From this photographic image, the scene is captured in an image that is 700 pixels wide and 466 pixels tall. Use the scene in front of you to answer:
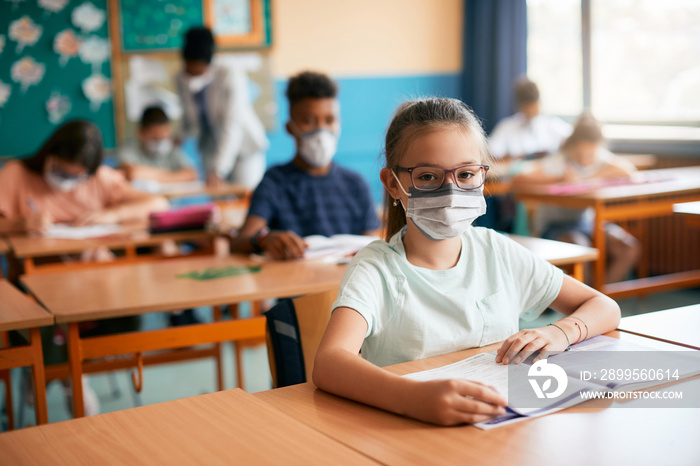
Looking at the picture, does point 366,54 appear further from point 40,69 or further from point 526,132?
point 40,69

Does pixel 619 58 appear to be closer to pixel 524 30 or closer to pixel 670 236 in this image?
pixel 524 30

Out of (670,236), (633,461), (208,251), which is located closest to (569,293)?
(633,461)

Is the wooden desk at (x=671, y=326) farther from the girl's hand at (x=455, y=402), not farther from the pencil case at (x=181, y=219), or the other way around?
the pencil case at (x=181, y=219)

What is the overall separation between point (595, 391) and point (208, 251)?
243cm

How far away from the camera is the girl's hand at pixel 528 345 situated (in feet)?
3.92

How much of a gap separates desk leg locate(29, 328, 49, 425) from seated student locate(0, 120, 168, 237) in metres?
1.39

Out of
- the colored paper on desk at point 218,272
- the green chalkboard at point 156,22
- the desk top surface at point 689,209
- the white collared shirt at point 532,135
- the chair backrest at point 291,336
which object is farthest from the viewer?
the white collared shirt at point 532,135

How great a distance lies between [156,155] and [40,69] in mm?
1022

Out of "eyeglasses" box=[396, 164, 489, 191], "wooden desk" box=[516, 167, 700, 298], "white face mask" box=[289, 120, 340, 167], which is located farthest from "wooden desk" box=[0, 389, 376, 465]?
"wooden desk" box=[516, 167, 700, 298]

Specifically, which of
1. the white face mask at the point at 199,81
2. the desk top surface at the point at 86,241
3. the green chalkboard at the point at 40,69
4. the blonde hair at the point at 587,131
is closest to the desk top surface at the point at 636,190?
the blonde hair at the point at 587,131

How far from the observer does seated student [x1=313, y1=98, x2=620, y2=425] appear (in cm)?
129

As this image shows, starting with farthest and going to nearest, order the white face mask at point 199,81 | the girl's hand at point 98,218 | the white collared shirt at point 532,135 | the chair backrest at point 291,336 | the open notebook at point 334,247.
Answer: the white collared shirt at point 532,135, the white face mask at point 199,81, the girl's hand at point 98,218, the open notebook at point 334,247, the chair backrest at point 291,336

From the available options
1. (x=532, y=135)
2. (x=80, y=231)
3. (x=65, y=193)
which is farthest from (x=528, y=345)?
(x=532, y=135)

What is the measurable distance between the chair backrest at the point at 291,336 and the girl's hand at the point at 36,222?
1817mm
